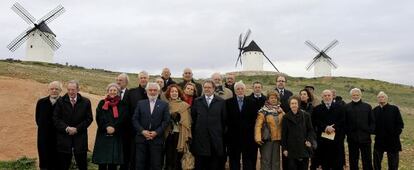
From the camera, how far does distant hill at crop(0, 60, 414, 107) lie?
26000 millimetres

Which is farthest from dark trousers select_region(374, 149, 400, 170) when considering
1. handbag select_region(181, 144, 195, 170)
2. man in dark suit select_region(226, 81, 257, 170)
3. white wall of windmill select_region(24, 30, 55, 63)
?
white wall of windmill select_region(24, 30, 55, 63)

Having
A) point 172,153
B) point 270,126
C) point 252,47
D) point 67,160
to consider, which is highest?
point 252,47

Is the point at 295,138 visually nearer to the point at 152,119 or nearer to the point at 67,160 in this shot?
the point at 152,119

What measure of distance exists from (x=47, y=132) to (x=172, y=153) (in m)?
2.27

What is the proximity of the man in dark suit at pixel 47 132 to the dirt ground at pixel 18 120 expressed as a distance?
272 centimetres

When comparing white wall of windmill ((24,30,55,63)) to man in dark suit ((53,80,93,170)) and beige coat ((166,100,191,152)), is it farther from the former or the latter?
beige coat ((166,100,191,152))

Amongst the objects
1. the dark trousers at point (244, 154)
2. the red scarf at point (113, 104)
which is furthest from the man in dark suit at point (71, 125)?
the dark trousers at point (244, 154)

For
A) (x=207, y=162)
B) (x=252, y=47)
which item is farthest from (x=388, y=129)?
(x=252, y=47)

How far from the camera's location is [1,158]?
10414mm

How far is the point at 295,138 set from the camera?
325 inches

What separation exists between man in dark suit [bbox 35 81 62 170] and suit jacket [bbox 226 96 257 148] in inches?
127

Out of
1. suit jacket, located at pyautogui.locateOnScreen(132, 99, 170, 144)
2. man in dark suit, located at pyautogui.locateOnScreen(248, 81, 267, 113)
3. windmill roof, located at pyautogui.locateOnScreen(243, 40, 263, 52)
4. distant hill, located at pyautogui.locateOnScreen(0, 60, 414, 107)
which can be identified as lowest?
suit jacket, located at pyautogui.locateOnScreen(132, 99, 170, 144)

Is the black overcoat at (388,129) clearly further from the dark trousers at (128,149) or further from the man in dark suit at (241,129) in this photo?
the dark trousers at (128,149)

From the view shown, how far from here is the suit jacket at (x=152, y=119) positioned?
783cm
